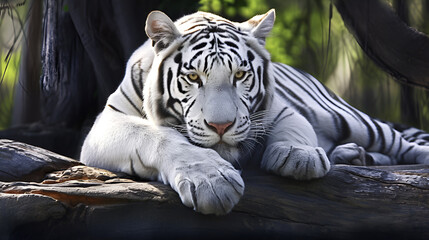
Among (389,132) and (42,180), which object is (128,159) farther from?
(389,132)

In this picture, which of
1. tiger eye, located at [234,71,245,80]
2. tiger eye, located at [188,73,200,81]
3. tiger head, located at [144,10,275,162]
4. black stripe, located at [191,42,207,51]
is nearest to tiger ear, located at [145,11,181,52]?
tiger head, located at [144,10,275,162]

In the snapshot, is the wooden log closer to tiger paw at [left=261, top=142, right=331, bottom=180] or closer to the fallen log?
the fallen log

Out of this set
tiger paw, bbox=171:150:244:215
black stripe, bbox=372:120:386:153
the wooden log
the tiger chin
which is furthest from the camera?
black stripe, bbox=372:120:386:153

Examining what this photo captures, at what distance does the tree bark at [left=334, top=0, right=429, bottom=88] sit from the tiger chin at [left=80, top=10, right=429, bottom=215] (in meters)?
0.60

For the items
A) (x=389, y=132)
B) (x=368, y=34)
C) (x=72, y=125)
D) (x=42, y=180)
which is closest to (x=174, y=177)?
(x=42, y=180)

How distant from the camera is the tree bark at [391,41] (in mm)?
3482

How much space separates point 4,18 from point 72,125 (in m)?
1.77

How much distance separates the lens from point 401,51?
11.5ft

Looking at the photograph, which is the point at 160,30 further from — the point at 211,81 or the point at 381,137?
the point at 381,137

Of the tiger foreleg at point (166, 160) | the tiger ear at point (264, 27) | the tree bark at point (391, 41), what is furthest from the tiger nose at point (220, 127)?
the tree bark at point (391, 41)

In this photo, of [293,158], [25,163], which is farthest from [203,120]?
[25,163]

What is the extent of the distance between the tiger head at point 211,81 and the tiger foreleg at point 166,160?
0.35 ft

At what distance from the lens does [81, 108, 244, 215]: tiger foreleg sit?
216 centimetres

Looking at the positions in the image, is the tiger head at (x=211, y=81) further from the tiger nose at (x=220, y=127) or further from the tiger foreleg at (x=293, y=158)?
the tiger foreleg at (x=293, y=158)
